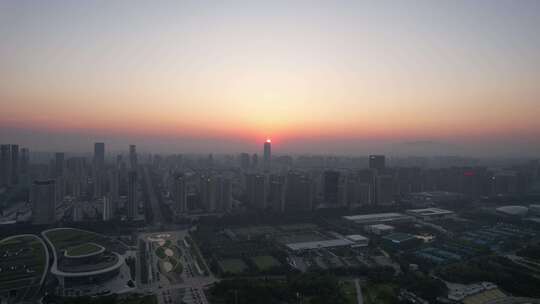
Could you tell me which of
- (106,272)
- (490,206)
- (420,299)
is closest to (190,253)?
(106,272)

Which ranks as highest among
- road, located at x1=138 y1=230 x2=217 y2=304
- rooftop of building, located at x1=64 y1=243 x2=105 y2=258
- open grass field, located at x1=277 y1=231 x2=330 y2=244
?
rooftop of building, located at x1=64 y1=243 x2=105 y2=258

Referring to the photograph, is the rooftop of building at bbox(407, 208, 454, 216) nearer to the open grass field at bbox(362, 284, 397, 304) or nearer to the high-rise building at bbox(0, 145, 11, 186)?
the open grass field at bbox(362, 284, 397, 304)

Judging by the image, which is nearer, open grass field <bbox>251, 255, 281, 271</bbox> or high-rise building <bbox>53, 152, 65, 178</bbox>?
open grass field <bbox>251, 255, 281, 271</bbox>

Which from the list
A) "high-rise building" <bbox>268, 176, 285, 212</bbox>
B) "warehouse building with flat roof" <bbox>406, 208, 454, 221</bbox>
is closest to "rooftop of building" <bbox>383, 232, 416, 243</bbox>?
"warehouse building with flat roof" <bbox>406, 208, 454, 221</bbox>

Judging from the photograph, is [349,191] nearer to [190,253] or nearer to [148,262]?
[190,253]

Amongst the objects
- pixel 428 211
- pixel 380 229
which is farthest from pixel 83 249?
pixel 428 211

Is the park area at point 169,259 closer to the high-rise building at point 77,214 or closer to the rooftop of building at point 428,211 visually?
the high-rise building at point 77,214
